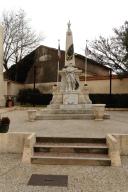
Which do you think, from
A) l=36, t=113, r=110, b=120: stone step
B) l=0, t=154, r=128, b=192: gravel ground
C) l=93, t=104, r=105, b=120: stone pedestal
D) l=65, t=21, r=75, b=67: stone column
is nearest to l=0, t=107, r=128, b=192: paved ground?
l=0, t=154, r=128, b=192: gravel ground

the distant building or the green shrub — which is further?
the distant building

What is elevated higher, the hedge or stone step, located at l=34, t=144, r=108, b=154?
the hedge

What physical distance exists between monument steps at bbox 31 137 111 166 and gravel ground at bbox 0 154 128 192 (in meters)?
0.23

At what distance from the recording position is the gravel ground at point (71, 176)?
211 inches

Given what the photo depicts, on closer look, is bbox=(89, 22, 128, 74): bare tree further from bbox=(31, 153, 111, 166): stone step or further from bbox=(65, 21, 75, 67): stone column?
bbox=(31, 153, 111, 166): stone step

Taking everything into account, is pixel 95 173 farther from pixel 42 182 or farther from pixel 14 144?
pixel 14 144

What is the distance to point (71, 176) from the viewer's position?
6094 mm

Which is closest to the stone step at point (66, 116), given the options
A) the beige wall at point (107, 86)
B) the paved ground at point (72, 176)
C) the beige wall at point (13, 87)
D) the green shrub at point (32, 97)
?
the paved ground at point (72, 176)

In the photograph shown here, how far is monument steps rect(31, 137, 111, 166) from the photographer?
277 inches

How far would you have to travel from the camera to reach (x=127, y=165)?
6.88m

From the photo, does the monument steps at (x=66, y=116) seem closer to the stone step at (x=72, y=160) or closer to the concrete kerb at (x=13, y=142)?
the concrete kerb at (x=13, y=142)

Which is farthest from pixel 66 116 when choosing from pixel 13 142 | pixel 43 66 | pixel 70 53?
pixel 43 66

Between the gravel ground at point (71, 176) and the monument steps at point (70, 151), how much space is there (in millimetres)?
229

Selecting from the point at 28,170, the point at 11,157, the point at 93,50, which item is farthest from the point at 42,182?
the point at 93,50
